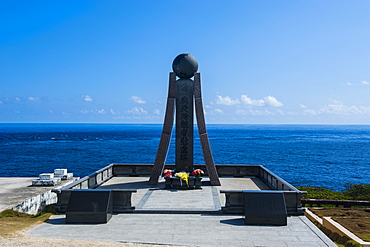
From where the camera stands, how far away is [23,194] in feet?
95.0

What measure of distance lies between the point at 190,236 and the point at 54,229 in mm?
4201

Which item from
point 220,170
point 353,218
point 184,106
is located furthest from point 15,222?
point 353,218

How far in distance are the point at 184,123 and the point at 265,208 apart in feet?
28.3

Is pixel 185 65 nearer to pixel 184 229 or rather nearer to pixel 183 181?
pixel 183 181

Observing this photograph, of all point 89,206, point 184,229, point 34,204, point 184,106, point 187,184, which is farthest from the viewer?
point 34,204

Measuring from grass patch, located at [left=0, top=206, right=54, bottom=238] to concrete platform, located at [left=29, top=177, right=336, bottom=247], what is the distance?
0.38 m

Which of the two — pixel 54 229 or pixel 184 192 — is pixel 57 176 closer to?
pixel 184 192

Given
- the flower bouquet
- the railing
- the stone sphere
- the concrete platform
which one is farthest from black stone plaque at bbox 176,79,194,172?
the concrete platform

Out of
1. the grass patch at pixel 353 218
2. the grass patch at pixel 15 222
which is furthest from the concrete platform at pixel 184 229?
the grass patch at pixel 353 218

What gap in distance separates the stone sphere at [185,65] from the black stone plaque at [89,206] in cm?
895

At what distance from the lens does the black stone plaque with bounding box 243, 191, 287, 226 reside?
11.5m

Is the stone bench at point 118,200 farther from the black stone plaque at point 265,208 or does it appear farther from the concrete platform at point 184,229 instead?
the black stone plaque at point 265,208

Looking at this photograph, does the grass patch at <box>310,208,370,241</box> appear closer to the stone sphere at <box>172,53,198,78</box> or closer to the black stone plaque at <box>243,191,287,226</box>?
the black stone plaque at <box>243,191,287,226</box>

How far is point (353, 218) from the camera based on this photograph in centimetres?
1524
